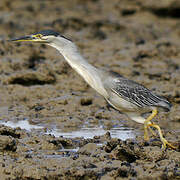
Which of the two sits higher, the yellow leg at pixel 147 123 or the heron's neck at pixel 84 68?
the heron's neck at pixel 84 68

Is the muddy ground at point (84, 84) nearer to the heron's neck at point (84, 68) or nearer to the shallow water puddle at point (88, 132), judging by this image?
the shallow water puddle at point (88, 132)

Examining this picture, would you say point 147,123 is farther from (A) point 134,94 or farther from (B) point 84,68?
(B) point 84,68

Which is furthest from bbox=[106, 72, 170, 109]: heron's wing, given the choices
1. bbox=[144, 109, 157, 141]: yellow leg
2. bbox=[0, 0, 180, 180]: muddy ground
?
bbox=[0, 0, 180, 180]: muddy ground

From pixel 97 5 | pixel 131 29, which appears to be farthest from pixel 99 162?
pixel 97 5

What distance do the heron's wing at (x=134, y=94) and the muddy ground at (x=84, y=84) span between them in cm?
51

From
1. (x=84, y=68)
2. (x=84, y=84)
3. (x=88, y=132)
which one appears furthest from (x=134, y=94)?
(x=84, y=84)

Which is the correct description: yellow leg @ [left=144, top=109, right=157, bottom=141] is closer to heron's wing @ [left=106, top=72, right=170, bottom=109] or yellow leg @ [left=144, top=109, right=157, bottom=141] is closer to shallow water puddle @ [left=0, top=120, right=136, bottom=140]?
heron's wing @ [left=106, top=72, right=170, bottom=109]

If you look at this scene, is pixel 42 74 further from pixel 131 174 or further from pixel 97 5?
pixel 97 5

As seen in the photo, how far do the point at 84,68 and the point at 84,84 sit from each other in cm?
282

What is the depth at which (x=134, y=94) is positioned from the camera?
7.10m

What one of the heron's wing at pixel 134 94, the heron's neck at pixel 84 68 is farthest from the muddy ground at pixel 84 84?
the heron's neck at pixel 84 68

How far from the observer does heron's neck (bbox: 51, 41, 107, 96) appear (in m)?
6.92

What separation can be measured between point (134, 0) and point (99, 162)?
35.1 feet

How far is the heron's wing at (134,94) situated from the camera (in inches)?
275
